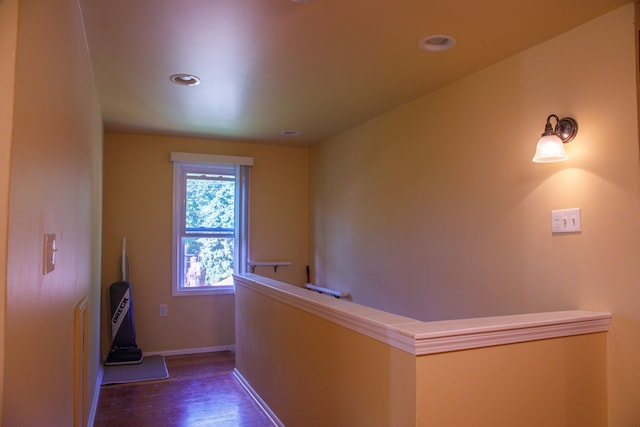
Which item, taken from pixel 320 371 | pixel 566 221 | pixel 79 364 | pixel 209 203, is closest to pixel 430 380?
pixel 320 371

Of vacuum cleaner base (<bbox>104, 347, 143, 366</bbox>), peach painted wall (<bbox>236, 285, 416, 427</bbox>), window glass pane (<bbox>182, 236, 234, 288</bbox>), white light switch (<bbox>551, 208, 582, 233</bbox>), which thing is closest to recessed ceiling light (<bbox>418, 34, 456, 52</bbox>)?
white light switch (<bbox>551, 208, 582, 233</bbox>)

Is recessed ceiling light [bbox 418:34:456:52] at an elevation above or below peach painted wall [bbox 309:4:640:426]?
above

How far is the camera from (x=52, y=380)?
1.46 meters

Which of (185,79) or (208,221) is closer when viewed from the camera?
(185,79)

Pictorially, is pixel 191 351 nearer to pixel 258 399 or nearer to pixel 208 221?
pixel 208 221

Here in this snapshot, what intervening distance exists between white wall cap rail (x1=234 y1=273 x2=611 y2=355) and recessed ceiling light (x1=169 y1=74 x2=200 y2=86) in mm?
1640

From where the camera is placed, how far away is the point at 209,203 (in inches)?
194

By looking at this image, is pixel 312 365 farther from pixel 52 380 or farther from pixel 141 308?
pixel 141 308

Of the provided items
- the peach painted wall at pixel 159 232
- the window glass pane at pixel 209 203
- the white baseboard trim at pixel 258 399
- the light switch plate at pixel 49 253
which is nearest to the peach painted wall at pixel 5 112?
the light switch plate at pixel 49 253

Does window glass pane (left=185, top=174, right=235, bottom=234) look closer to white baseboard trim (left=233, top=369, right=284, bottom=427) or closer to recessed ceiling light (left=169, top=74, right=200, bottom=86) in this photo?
white baseboard trim (left=233, top=369, right=284, bottom=427)

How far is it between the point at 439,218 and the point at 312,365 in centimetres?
139

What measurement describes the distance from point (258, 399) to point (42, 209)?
7.85ft

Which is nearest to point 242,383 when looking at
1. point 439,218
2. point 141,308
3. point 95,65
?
point 141,308

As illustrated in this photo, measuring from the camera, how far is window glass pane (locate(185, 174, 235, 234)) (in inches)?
190
